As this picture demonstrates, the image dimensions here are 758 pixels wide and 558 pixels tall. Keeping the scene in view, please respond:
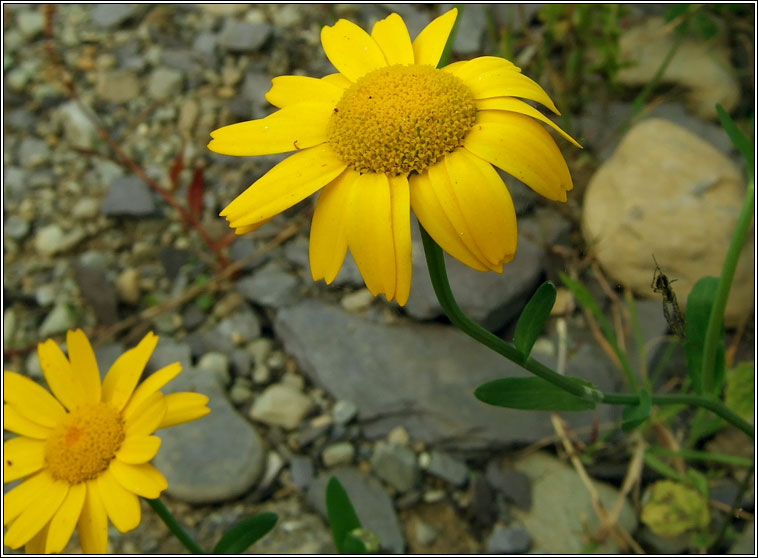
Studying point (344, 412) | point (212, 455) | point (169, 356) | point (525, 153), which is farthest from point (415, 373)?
point (525, 153)

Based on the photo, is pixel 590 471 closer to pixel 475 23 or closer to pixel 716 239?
pixel 716 239

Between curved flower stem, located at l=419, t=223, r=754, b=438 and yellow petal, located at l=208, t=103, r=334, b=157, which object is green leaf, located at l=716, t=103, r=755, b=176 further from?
yellow petal, located at l=208, t=103, r=334, b=157

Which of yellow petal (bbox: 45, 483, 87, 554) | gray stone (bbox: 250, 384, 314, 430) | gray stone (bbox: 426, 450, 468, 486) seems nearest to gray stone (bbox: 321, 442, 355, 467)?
gray stone (bbox: 250, 384, 314, 430)

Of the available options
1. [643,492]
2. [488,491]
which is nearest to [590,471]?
[643,492]

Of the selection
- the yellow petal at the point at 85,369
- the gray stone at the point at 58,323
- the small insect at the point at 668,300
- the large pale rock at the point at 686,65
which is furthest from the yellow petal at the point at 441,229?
the large pale rock at the point at 686,65

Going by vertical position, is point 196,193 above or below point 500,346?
below

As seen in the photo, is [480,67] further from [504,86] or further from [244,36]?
[244,36]
